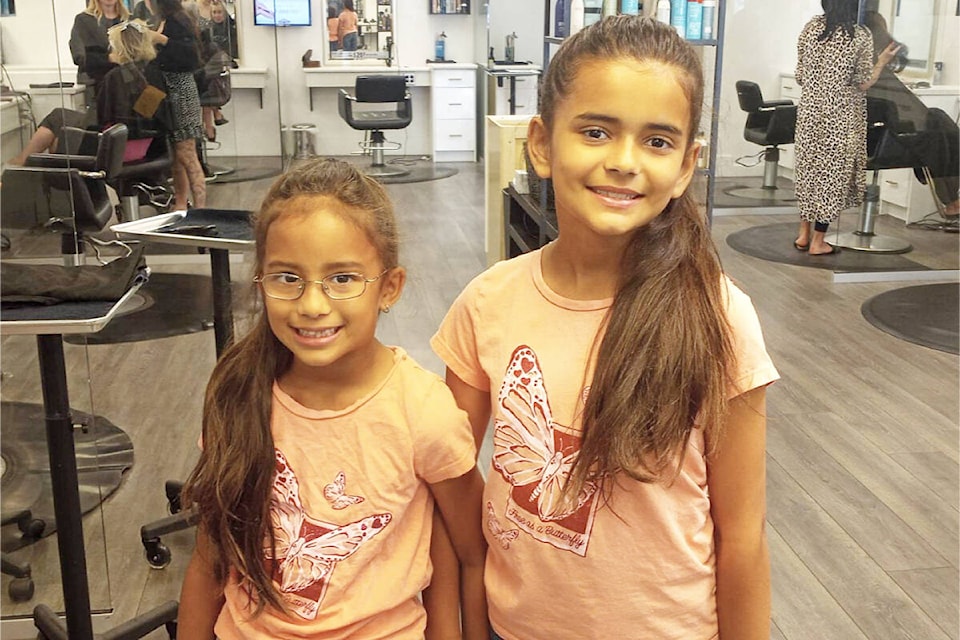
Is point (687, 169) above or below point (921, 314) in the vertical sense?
above

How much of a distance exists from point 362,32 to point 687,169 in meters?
9.45

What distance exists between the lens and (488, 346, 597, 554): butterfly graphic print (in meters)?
1.08

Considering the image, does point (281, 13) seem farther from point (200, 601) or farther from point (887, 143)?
point (200, 601)

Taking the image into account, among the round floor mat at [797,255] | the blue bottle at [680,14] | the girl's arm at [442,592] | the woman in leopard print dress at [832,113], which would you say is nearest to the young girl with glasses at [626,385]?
the girl's arm at [442,592]

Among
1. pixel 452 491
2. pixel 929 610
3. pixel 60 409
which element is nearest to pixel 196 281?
pixel 60 409

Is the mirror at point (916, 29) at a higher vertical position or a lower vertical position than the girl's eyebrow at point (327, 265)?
higher

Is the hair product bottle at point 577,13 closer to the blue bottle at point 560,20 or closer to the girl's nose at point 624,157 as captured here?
the blue bottle at point 560,20

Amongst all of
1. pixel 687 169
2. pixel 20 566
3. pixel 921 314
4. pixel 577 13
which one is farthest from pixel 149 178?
pixel 687 169

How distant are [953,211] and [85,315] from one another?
5.40 meters

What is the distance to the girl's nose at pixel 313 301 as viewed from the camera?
1.11m

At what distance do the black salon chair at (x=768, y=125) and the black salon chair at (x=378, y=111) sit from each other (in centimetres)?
319

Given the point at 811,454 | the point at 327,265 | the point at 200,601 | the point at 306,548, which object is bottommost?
the point at 811,454

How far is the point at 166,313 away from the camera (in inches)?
193

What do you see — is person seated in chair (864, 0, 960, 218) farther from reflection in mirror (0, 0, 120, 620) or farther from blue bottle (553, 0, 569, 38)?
reflection in mirror (0, 0, 120, 620)
